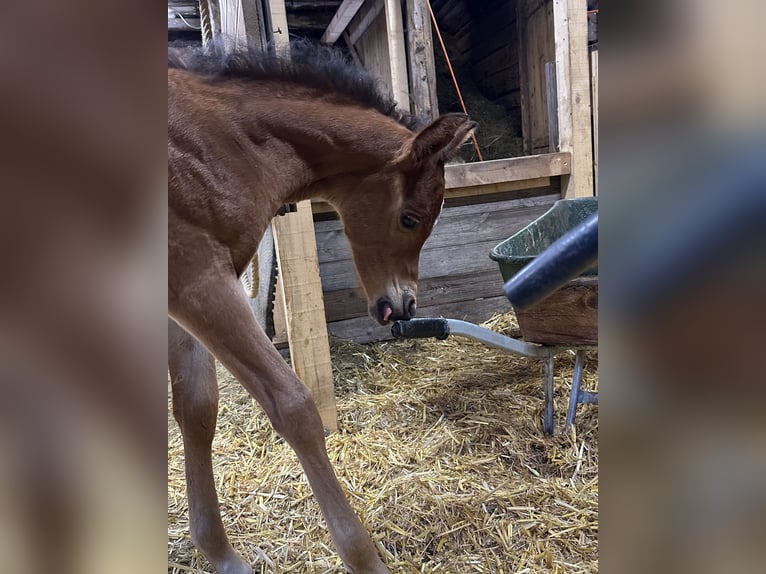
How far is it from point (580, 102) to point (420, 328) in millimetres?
1665

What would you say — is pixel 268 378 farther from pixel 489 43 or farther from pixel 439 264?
pixel 489 43

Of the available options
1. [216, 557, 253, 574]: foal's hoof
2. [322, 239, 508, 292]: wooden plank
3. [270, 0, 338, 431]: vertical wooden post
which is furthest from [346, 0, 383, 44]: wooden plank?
[216, 557, 253, 574]: foal's hoof

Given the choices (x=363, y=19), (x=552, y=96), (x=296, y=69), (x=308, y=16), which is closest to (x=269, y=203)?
(x=296, y=69)

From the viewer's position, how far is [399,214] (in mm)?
1314

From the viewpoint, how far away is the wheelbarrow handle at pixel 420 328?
142 centimetres

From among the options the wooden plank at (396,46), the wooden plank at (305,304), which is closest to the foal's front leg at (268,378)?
the wooden plank at (305,304)

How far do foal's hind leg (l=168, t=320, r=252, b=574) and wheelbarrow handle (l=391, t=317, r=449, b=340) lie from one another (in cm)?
53

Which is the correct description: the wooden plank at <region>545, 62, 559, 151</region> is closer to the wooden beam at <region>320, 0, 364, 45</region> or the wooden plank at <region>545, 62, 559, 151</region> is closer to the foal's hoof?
the wooden beam at <region>320, 0, 364, 45</region>

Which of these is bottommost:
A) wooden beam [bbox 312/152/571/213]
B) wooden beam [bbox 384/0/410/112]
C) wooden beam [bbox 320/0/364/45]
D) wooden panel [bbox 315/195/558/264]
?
wooden panel [bbox 315/195/558/264]

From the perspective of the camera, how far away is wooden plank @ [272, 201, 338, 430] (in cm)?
174
